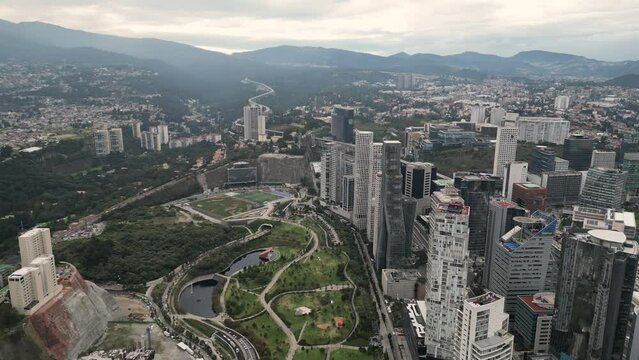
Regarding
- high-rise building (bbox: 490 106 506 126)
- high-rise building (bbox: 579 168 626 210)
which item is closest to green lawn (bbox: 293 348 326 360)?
high-rise building (bbox: 579 168 626 210)

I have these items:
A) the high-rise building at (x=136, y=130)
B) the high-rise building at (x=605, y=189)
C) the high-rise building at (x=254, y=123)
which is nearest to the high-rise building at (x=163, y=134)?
the high-rise building at (x=136, y=130)

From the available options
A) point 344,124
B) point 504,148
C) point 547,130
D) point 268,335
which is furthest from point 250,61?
point 268,335

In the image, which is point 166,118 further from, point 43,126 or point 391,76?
point 391,76

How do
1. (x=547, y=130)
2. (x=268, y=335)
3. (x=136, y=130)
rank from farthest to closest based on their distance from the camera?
(x=136, y=130), (x=547, y=130), (x=268, y=335)

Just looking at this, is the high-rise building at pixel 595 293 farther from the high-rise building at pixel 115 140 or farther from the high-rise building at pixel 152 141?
the high-rise building at pixel 152 141

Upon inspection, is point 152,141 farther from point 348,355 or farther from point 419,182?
point 348,355

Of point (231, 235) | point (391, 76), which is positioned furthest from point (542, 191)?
point (391, 76)
